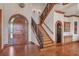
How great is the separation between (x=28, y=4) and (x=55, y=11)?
18.4 inches

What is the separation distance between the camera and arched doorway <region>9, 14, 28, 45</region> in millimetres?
1787

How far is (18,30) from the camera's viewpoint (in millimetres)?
1808

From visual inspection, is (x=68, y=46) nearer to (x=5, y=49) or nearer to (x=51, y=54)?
(x=51, y=54)

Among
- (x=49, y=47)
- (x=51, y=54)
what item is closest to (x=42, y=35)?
(x=49, y=47)

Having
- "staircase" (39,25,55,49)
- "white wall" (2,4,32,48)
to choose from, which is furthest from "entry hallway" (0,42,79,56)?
"white wall" (2,4,32,48)

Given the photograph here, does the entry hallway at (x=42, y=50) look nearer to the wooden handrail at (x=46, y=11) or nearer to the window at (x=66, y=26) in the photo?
the window at (x=66, y=26)

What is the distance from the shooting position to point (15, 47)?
1807 millimetres

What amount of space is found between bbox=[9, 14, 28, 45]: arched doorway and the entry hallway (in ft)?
0.33

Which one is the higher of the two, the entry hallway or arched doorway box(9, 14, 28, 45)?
arched doorway box(9, 14, 28, 45)

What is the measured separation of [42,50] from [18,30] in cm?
52

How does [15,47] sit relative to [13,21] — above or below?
below

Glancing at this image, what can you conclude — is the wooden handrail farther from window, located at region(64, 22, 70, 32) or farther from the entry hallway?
the entry hallway

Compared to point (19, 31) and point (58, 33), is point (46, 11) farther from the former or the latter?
point (19, 31)

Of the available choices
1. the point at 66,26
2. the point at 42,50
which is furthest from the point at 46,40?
the point at 66,26
